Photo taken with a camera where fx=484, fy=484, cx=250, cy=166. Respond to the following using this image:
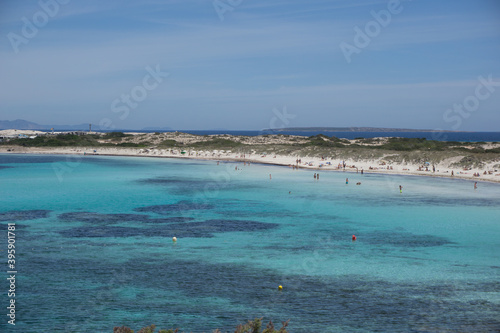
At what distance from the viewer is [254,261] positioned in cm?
2478

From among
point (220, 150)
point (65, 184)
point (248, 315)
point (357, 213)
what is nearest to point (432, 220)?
point (357, 213)

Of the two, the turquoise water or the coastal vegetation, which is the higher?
the coastal vegetation

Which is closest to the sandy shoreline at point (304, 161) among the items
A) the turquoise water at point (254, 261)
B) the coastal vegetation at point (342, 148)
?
the coastal vegetation at point (342, 148)

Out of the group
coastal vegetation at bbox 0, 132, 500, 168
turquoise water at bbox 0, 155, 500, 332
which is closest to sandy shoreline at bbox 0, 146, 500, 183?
coastal vegetation at bbox 0, 132, 500, 168

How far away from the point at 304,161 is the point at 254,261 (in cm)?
7368

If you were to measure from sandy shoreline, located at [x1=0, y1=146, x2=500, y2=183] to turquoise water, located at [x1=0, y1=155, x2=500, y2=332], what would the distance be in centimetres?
2228

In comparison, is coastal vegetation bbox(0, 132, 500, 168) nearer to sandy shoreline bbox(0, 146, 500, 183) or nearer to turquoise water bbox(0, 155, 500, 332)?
sandy shoreline bbox(0, 146, 500, 183)

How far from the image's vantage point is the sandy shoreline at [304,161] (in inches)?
2805

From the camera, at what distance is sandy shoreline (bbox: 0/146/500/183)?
234 ft

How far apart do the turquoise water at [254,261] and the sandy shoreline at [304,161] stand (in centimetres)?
2228

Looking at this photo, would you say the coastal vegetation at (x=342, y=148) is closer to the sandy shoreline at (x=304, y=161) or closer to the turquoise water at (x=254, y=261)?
the sandy shoreline at (x=304, y=161)

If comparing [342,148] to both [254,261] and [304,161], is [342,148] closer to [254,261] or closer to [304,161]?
[304,161]

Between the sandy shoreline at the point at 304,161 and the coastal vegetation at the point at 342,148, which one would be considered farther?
the coastal vegetation at the point at 342,148

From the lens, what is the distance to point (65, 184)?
197ft
